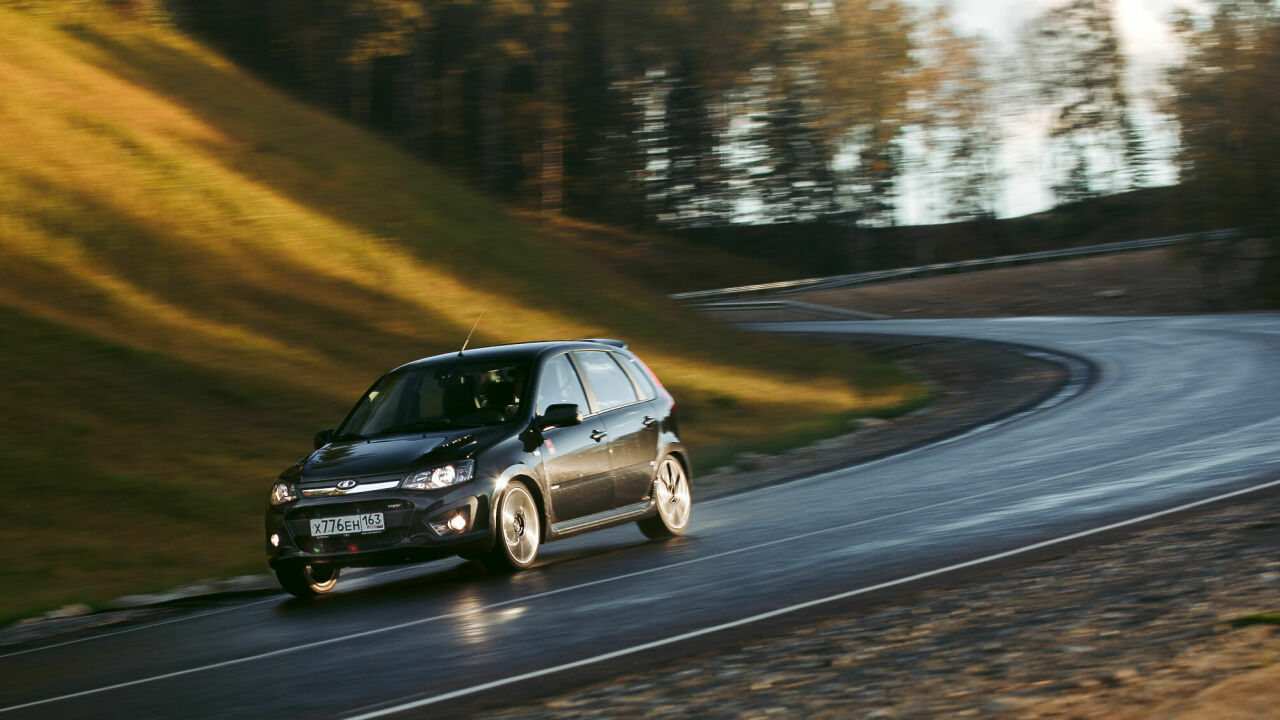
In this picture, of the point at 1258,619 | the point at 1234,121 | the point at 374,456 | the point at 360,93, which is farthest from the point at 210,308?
the point at 360,93

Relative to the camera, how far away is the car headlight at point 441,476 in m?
10.1

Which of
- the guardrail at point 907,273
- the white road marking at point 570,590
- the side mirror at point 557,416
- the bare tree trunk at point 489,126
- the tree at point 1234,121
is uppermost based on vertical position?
the bare tree trunk at point 489,126

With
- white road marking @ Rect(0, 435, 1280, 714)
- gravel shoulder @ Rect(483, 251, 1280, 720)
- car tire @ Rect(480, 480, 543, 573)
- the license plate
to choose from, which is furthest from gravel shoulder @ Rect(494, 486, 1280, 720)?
the license plate

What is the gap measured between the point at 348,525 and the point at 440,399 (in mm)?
1624

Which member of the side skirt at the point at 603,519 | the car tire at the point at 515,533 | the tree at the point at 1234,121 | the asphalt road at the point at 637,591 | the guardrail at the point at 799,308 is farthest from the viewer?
the tree at the point at 1234,121

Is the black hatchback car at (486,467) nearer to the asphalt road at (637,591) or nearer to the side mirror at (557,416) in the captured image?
the side mirror at (557,416)

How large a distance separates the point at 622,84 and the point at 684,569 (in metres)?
71.9

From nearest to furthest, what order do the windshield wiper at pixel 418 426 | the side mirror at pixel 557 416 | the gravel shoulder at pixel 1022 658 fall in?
the gravel shoulder at pixel 1022 658, the windshield wiper at pixel 418 426, the side mirror at pixel 557 416

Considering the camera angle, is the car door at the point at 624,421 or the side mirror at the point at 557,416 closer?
the side mirror at the point at 557,416

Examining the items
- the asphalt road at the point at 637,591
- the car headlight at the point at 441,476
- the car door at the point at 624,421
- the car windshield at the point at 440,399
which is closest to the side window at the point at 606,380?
the car door at the point at 624,421

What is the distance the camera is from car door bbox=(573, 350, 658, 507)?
1183cm

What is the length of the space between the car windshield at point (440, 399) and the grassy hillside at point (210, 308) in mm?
2891

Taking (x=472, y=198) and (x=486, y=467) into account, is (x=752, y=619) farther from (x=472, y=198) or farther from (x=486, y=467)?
(x=472, y=198)

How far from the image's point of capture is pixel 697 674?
6.62 m
